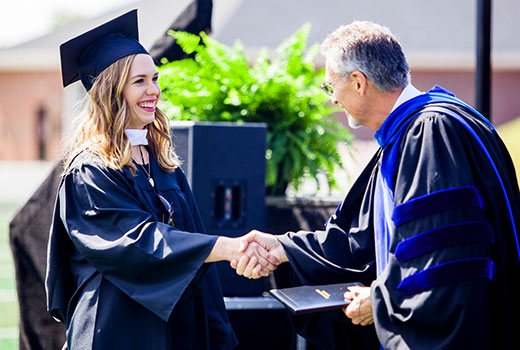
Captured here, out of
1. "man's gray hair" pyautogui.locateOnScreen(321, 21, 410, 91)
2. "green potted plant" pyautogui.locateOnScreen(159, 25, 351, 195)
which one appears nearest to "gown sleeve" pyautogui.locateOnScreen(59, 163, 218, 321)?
"man's gray hair" pyautogui.locateOnScreen(321, 21, 410, 91)

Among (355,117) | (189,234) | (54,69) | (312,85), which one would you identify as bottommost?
(189,234)

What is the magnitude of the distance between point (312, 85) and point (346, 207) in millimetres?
1856

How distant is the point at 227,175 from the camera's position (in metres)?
4.03

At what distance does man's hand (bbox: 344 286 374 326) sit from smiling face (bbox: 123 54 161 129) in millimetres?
1229

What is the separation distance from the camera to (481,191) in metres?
2.33

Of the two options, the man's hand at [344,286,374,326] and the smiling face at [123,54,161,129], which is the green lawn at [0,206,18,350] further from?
the man's hand at [344,286,374,326]

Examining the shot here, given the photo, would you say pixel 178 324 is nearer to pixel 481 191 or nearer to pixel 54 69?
pixel 481 191

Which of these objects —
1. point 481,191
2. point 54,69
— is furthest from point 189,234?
point 54,69

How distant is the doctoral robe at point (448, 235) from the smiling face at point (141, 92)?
112cm

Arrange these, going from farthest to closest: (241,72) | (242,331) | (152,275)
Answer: (241,72), (242,331), (152,275)

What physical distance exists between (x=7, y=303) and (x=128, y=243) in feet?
16.6

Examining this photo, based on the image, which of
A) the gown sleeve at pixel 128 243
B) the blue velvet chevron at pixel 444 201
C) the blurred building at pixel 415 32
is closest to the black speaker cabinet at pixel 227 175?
the gown sleeve at pixel 128 243

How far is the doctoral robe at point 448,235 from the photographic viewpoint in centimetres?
221

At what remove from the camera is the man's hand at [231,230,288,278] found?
3.01m
